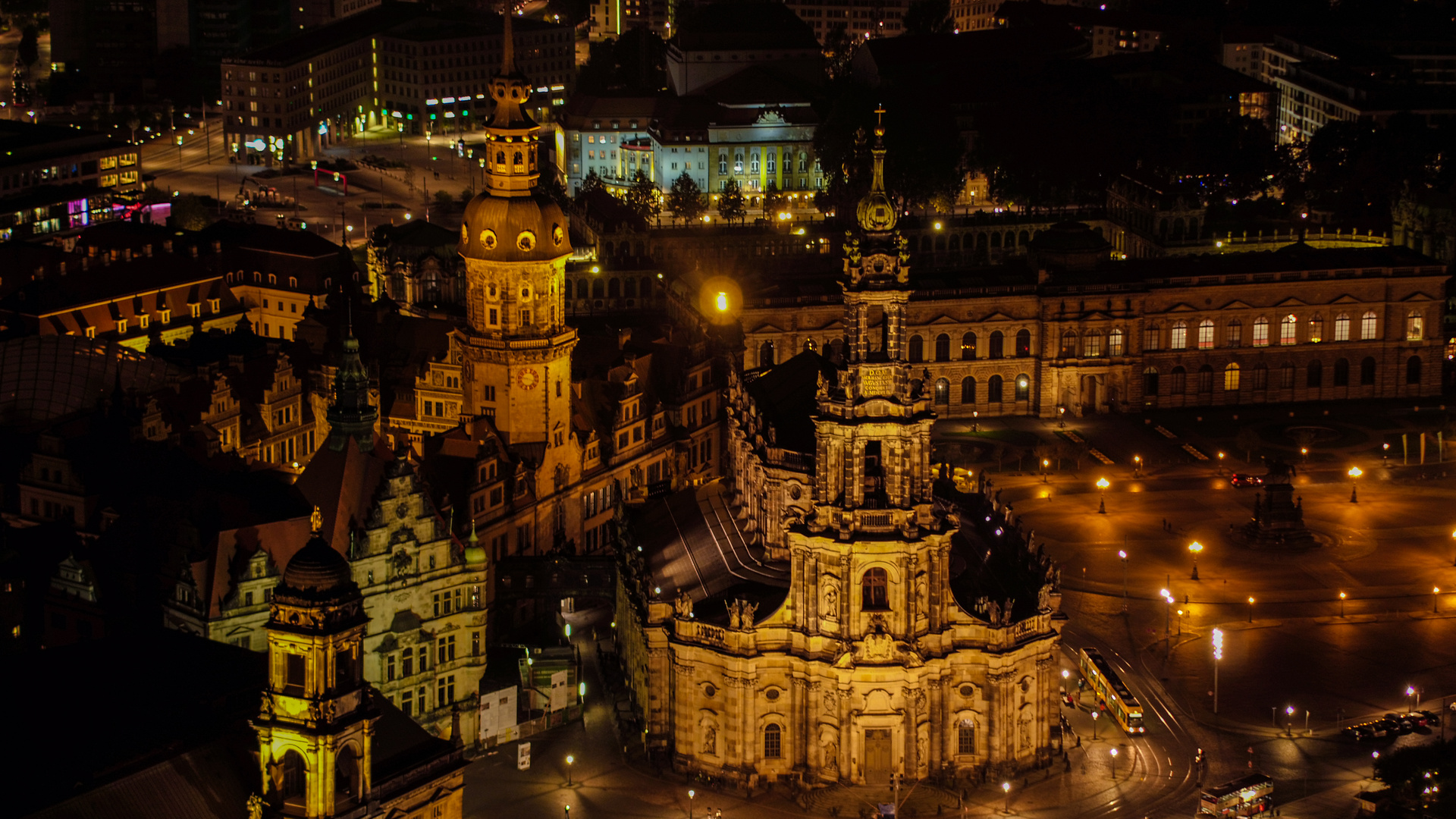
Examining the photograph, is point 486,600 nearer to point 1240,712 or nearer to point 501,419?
point 501,419

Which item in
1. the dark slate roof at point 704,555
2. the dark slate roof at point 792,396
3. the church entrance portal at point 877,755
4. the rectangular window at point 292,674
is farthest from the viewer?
the dark slate roof at point 792,396

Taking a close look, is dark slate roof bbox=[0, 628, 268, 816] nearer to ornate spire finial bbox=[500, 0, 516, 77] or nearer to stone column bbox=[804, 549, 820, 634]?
stone column bbox=[804, 549, 820, 634]

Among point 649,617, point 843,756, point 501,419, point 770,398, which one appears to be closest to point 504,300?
point 501,419

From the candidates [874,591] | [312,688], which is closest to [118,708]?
[312,688]

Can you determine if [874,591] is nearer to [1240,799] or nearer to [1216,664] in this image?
[1240,799]

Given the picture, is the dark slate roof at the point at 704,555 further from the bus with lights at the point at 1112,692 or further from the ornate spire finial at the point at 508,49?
the ornate spire finial at the point at 508,49

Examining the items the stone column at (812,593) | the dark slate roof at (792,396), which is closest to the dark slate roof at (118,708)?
the stone column at (812,593)
